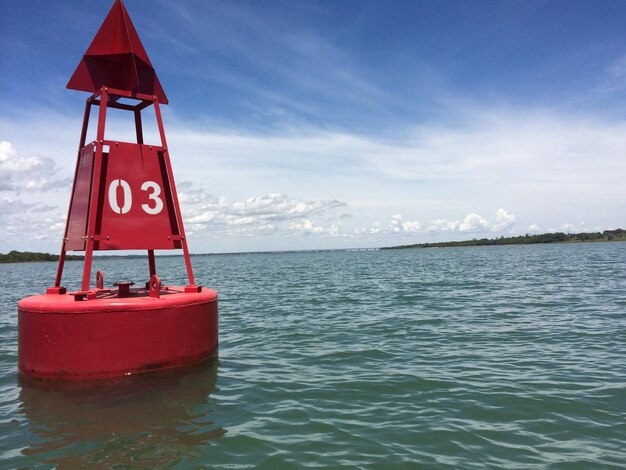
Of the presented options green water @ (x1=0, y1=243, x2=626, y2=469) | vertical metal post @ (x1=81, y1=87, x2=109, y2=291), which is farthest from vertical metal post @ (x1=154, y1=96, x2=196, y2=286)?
green water @ (x1=0, y1=243, x2=626, y2=469)

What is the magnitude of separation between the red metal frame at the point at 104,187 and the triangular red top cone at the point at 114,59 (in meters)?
0.28

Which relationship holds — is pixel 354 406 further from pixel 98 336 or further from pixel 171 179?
pixel 171 179

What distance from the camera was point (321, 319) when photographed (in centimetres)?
1427

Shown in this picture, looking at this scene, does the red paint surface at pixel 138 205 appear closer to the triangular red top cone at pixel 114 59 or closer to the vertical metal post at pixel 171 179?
the vertical metal post at pixel 171 179

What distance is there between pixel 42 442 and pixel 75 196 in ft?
16.9

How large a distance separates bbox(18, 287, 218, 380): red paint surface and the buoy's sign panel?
1.35m

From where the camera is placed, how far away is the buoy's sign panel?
8.34m

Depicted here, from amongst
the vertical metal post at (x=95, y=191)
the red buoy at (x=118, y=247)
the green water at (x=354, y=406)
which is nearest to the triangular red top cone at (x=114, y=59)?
the red buoy at (x=118, y=247)

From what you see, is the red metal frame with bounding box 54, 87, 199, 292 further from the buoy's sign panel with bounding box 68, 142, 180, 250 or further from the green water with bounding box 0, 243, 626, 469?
the green water with bounding box 0, 243, 626, 469

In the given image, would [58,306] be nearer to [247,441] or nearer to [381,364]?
[247,441]

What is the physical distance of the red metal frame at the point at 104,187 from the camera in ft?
26.6

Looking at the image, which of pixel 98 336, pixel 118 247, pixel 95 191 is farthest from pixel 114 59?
pixel 98 336

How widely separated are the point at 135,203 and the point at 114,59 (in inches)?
115

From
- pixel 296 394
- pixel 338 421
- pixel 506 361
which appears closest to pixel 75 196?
pixel 296 394
